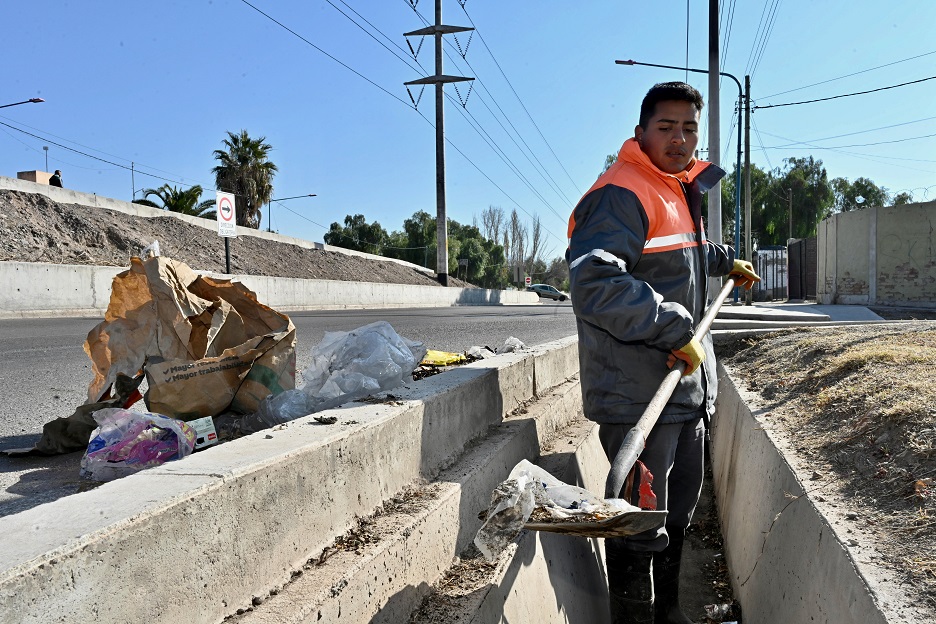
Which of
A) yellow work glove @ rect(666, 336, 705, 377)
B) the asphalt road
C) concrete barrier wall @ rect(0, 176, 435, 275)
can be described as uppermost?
concrete barrier wall @ rect(0, 176, 435, 275)

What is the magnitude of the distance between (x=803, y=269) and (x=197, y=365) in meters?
30.0

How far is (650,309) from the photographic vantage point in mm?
2924

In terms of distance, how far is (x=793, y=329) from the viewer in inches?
323

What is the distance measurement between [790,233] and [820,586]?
5957cm

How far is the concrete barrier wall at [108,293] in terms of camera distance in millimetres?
14953

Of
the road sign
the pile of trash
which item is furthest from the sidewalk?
the road sign

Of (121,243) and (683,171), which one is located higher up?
(121,243)

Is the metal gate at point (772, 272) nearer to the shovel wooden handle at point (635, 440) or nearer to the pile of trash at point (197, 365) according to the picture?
the pile of trash at point (197, 365)

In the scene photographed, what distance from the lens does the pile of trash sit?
3426 millimetres

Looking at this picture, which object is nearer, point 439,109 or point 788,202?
point 439,109

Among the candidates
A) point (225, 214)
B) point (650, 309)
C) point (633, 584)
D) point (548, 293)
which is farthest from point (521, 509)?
point (548, 293)

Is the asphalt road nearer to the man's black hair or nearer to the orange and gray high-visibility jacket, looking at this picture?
the orange and gray high-visibility jacket

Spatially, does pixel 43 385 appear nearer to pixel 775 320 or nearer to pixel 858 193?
pixel 775 320

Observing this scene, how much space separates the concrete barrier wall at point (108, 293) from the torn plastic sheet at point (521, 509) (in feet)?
30.3
